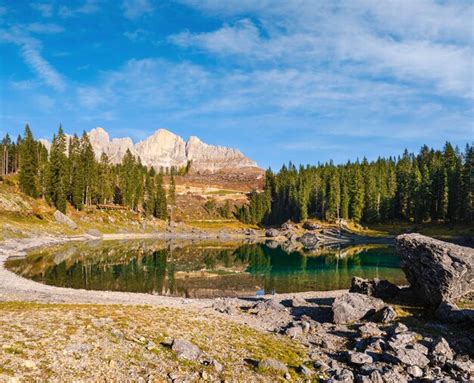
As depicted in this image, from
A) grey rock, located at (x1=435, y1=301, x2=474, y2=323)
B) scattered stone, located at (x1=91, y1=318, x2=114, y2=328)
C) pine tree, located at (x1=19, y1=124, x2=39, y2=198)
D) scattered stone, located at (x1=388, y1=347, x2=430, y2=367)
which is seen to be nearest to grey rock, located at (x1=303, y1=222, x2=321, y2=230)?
pine tree, located at (x1=19, y1=124, x2=39, y2=198)

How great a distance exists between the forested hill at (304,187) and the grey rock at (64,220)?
6099 mm

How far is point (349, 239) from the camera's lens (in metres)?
127

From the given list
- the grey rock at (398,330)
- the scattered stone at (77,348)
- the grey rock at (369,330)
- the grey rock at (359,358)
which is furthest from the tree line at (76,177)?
the grey rock at (359,358)

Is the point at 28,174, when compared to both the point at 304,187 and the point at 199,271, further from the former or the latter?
the point at 304,187

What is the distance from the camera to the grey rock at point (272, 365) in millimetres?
17547

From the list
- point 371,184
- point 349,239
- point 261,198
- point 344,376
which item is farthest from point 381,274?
Answer: point 261,198

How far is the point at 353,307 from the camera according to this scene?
2759 cm

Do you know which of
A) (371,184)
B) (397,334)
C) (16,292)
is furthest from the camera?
(371,184)

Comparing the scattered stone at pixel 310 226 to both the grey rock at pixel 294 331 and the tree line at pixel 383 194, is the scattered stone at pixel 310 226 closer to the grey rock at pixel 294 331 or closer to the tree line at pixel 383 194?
the tree line at pixel 383 194

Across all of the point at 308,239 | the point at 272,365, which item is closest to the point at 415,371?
the point at 272,365

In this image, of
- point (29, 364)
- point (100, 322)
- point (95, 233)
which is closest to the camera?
point (29, 364)

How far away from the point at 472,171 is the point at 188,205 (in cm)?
12547

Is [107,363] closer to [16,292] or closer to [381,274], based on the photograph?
[16,292]

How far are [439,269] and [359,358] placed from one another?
45.1 feet
